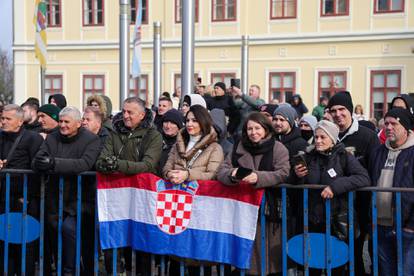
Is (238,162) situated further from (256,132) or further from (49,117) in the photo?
(49,117)

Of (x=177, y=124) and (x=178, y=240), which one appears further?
(x=177, y=124)

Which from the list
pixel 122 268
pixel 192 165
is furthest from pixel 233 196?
pixel 122 268

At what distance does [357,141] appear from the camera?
18.6 feet

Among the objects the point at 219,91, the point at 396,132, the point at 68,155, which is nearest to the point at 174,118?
the point at 68,155

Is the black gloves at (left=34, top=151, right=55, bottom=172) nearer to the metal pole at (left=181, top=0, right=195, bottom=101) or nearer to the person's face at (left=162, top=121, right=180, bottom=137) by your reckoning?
the person's face at (left=162, top=121, right=180, bottom=137)

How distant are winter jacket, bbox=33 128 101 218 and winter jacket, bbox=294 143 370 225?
212 centimetres

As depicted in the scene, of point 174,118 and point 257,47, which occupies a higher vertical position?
point 257,47

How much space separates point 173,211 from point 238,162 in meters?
0.81

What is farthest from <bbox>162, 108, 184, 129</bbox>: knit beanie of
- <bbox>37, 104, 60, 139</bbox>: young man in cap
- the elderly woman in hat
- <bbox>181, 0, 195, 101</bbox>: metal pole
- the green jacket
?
<bbox>181, 0, 195, 101</bbox>: metal pole

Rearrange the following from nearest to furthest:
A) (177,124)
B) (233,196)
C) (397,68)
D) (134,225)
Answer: (233,196) → (134,225) → (177,124) → (397,68)

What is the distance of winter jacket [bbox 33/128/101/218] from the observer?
573 centimetres

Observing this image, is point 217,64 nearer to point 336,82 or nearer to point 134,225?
point 336,82

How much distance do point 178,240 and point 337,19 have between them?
77.2 ft

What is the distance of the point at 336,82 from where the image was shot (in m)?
26.9
